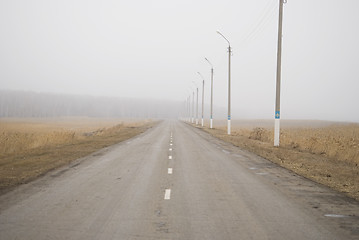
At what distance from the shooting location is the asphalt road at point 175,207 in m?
4.97

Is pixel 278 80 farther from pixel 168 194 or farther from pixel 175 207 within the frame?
pixel 175 207

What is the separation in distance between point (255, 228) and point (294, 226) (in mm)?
707

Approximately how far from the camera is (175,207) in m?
6.32

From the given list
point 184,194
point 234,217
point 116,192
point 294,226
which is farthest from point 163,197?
point 294,226

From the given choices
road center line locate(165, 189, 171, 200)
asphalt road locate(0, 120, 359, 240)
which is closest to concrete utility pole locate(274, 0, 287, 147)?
asphalt road locate(0, 120, 359, 240)

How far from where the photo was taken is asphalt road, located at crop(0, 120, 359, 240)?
16.3 ft

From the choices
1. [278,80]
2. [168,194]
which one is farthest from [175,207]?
[278,80]

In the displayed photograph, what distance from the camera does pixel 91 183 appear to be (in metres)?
8.75

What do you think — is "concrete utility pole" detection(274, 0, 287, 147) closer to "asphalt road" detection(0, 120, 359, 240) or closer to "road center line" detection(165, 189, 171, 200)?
"asphalt road" detection(0, 120, 359, 240)

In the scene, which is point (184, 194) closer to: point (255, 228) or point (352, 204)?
point (255, 228)

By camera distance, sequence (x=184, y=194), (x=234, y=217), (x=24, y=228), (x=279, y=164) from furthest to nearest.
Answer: (x=279, y=164) → (x=184, y=194) → (x=234, y=217) → (x=24, y=228)

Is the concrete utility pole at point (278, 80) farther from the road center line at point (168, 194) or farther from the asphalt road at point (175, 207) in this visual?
the road center line at point (168, 194)

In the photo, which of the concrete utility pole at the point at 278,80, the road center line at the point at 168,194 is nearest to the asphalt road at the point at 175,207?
the road center line at the point at 168,194

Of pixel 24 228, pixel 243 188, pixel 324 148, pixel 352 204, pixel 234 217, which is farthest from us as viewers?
pixel 324 148
